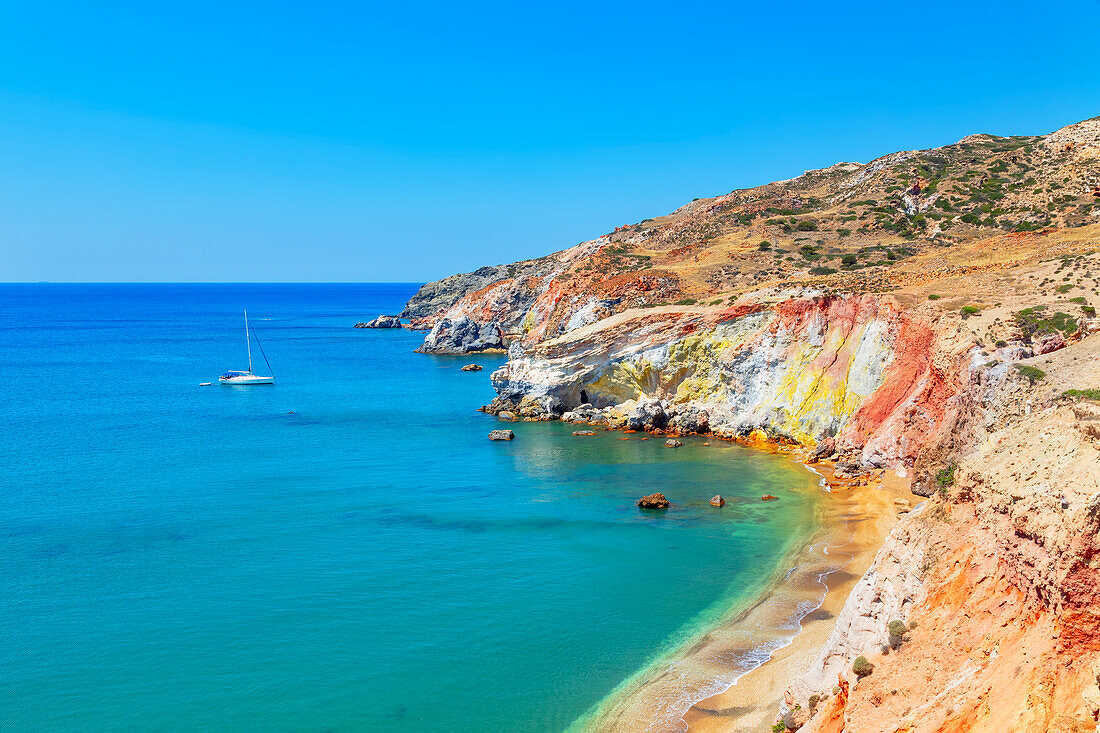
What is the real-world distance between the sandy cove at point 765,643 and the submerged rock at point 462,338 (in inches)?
3121

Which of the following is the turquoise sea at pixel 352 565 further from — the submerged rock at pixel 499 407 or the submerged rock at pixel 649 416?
the submerged rock at pixel 649 416

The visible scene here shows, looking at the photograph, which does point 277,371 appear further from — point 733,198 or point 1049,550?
point 1049,550

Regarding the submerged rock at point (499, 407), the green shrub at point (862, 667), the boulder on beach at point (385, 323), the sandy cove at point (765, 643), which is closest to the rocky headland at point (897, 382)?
the green shrub at point (862, 667)

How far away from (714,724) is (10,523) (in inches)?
1277

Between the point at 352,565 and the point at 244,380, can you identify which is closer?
the point at 352,565

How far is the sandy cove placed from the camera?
18.9 metres

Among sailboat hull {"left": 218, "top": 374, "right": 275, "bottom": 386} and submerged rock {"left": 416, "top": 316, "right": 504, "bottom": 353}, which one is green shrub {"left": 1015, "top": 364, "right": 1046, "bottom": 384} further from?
submerged rock {"left": 416, "top": 316, "right": 504, "bottom": 353}

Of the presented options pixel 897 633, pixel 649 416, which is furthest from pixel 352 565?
pixel 649 416

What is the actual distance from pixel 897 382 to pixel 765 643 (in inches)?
942

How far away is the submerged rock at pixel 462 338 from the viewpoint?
4284 inches

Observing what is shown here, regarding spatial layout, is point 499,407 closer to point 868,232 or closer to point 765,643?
point 765,643

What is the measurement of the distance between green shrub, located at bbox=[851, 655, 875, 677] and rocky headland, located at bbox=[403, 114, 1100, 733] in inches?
1.5

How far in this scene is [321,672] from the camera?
21188 mm

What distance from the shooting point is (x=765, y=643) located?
22422 millimetres
